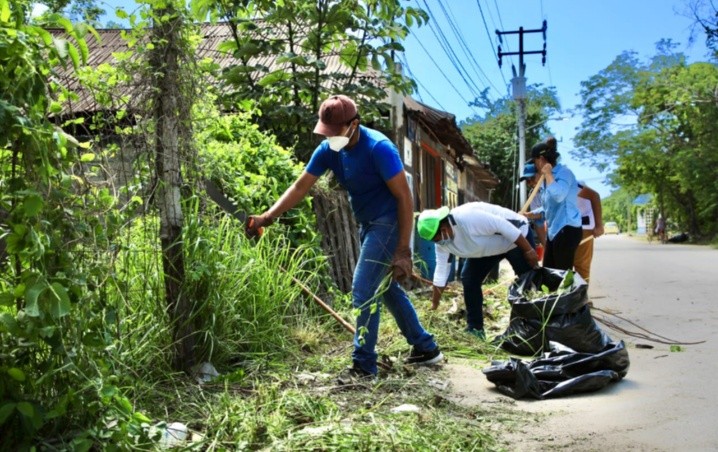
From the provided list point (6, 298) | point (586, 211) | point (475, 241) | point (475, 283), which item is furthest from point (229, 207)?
point (586, 211)

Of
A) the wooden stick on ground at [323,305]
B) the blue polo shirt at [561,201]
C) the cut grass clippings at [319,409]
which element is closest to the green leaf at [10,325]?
the cut grass clippings at [319,409]

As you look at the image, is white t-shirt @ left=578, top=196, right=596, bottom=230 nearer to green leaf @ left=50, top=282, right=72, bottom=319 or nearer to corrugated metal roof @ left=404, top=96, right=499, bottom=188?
corrugated metal roof @ left=404, top=96, right=499, bottom=188

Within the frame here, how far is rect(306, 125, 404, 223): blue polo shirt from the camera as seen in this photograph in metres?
4.52

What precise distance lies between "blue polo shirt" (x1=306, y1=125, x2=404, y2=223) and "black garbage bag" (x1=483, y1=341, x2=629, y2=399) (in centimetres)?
126

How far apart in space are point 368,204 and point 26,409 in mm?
2720

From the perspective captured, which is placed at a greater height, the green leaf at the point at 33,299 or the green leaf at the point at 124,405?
the green leaf at the point at 33,299

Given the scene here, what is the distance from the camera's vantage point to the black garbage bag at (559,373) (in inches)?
175

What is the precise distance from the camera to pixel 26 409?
2459 mm

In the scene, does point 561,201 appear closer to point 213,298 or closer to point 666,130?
point 213,298

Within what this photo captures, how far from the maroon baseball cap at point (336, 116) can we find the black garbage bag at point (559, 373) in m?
Answer: 1.83

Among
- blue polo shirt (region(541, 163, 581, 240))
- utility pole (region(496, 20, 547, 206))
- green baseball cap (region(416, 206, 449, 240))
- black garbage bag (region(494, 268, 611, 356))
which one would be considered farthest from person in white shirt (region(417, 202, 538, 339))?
utility pole (region(496, 20, 547, 206))

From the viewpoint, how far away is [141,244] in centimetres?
419

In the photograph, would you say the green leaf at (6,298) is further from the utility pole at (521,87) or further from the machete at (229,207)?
the utility pole at (521,87)

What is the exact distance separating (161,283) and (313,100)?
456 centimetres
